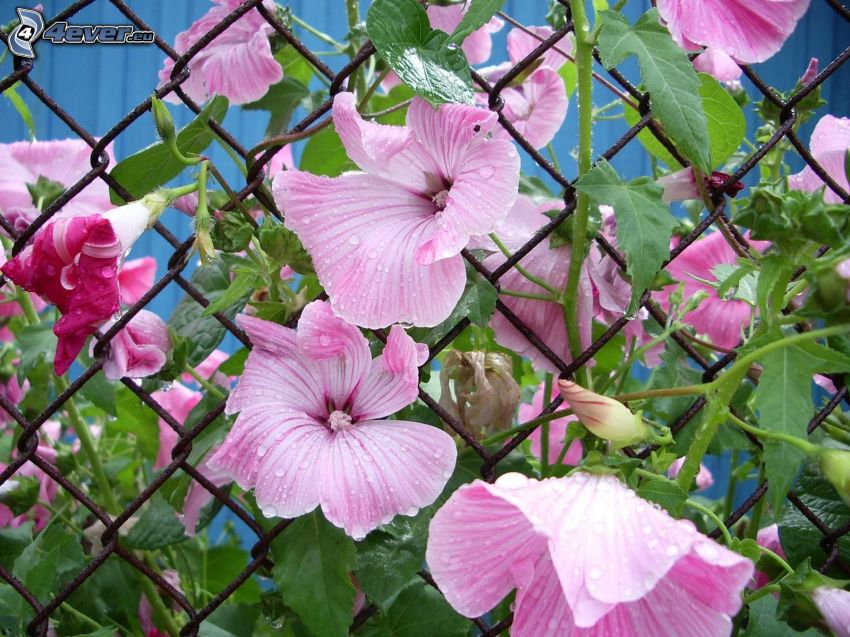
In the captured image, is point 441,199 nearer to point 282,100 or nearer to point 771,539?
point 282,100

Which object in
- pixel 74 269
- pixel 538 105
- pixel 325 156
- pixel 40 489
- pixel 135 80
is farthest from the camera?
pixel 135 80

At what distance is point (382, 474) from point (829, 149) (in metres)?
0.45

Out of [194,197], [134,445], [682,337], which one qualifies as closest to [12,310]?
[134,445]

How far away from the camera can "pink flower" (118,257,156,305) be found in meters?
0.91

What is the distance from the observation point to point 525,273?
648mm

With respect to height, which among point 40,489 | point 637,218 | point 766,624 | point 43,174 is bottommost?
point 766,624

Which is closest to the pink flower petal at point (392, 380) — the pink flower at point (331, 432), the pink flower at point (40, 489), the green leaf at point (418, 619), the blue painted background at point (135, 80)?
the pink flower at point (331, 432)

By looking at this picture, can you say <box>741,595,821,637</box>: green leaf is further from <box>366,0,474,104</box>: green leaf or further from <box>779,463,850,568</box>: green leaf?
<box>366,0,474,104</box>: green leaf

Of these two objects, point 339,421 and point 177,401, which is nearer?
point 339,421

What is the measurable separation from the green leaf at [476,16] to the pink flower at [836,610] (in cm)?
44

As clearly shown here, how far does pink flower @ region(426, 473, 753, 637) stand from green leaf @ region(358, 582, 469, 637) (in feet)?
0.73

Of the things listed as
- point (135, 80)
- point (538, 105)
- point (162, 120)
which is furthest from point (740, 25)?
point (135, 80)

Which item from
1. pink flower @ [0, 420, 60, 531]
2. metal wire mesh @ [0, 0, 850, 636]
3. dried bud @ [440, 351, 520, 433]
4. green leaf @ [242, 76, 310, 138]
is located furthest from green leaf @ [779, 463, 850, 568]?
pink flower @ [0, 420, 60, 531]

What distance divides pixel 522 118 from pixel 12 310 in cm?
63
